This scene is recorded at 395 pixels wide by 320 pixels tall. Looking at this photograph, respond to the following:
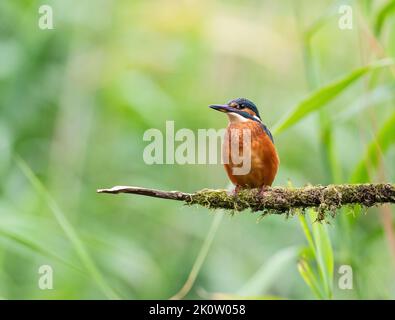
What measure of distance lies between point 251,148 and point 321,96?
0.58 m

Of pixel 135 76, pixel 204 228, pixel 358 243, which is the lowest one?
pixel 358 243

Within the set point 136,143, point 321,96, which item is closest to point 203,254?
point 321,96

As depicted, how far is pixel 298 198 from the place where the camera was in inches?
114

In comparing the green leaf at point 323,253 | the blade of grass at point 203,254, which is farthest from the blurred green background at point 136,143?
the green leaf at point 323,253

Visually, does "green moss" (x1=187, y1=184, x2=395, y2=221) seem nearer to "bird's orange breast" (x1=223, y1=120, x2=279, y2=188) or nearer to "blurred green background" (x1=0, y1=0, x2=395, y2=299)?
"bird's orange breast" (x1=223, y1=120, x2=279, y2=188)

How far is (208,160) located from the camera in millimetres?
5469

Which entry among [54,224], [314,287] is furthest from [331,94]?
[54,224]

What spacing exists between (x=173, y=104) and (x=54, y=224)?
1970mm

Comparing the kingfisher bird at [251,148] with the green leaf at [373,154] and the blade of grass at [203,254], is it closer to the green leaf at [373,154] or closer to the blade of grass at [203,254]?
the blade of grass at [203,254]

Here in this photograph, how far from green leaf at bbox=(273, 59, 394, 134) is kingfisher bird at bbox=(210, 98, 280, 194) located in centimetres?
33

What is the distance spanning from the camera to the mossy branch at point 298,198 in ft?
9.14

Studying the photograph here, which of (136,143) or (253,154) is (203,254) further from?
(136,143)

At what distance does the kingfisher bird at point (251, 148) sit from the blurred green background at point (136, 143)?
4.30 ft
